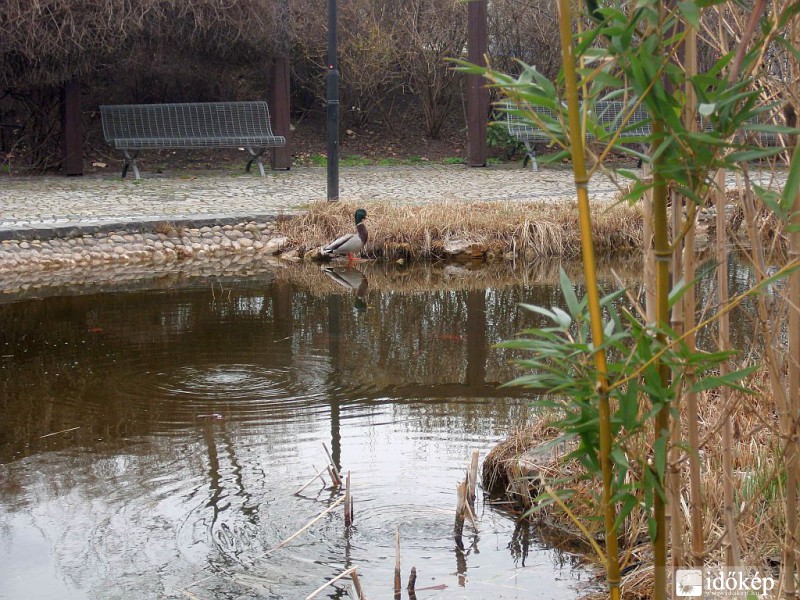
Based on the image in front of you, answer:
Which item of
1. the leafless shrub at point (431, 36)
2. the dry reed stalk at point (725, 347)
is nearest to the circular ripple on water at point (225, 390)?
the dry reed stalk at point (725, 347)

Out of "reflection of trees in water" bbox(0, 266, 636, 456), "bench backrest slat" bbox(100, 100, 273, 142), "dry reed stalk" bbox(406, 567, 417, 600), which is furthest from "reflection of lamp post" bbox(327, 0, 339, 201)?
"dry reed stalk" bbox(406, 567, 417, 600)

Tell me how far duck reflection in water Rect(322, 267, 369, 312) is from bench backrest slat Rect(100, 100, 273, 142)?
5.21 m

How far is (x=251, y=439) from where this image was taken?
482 cm

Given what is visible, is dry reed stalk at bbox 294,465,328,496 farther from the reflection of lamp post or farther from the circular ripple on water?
the reflection of lamp post

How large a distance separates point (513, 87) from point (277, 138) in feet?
42.1

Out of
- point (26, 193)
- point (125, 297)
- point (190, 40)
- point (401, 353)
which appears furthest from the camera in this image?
point (190, 40)

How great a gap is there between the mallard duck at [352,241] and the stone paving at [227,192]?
1181mm

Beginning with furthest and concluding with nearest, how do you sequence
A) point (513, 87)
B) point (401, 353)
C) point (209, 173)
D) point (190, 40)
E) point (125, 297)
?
point (209, 173) → point (190, 40) → point (125, 297) → point (401, 353) → point (513, 87)

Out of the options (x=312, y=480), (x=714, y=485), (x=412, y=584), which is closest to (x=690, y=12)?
(x=714, y=485)

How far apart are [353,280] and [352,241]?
0.62 meters

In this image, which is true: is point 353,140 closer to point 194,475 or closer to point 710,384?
point 194,475

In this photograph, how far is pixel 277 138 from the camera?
13953 millimetres

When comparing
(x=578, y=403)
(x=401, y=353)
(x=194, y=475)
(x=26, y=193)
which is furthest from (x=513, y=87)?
(x=26, y=193)

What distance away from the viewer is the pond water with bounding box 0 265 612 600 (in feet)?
11.3
